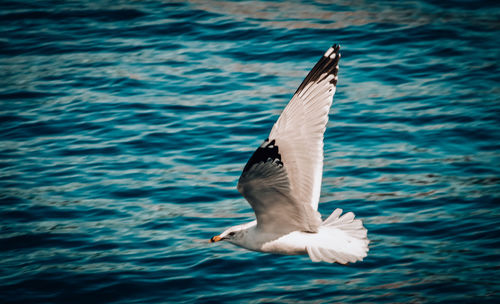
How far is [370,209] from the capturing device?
308 inches

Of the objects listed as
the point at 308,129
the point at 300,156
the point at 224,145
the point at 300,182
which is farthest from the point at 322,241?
the point at 224,145

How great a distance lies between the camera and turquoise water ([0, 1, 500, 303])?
701 centimetres

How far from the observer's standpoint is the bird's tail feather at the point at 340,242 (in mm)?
5504

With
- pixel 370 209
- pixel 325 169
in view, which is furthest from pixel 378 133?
pixel 370 209

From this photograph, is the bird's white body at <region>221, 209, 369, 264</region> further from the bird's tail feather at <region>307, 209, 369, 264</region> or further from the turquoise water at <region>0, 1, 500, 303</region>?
the turquoise water at <region>0, 1, 500, 303</region>

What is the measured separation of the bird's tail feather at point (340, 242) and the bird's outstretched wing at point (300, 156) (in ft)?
0.63

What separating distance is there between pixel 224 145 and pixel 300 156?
3.96 m

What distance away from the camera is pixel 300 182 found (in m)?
5.61

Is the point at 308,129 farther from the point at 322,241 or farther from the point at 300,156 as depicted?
the point at 322,241

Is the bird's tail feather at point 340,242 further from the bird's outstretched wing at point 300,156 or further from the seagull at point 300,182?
the bird's outstretched wing at point 300,156

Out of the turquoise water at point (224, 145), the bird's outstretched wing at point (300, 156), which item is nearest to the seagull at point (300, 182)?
the bird's outstretched wing at point (300, 156)

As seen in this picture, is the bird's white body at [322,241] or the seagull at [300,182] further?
the bird's white body at [322,241]

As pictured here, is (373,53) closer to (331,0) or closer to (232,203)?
(331,0)

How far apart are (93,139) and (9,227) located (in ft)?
7.45
